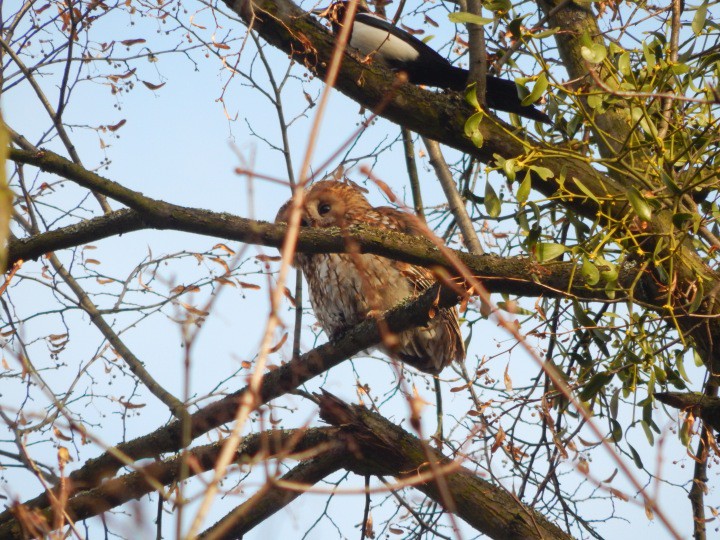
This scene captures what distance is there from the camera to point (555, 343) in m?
2.85

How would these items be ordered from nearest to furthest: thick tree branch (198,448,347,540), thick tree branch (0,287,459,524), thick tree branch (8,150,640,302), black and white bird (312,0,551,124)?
thick tree branch (8,150,640,302) → thick tree branch (198,448,347,540) → thick tree branch (0,287,459,524) → black and white bird (312,0,551,124)

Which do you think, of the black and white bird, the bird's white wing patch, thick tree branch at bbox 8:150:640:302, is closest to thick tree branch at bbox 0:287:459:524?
thick tree branch at bbox 8:150:640:302

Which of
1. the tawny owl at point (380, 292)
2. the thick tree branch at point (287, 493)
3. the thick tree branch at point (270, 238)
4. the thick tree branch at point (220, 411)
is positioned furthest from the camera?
the tawny owl at point (380, 292)

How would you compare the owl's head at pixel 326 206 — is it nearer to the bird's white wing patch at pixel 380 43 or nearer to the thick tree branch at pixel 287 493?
the bird's white wing patch at pixel 380 43

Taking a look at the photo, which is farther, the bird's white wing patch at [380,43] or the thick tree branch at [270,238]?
the bird's white wing patch at [380,43]

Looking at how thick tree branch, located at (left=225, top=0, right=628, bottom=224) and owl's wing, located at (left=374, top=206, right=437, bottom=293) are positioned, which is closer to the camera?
thick tree branch, located at (left=225, top=0, right=628, bottom=224)

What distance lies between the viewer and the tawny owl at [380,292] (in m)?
3.61

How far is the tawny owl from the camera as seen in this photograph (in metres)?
3.61

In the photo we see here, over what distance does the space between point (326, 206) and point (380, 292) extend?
72 centimetres

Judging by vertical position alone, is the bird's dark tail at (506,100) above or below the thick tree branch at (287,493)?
above

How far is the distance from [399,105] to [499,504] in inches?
46.9

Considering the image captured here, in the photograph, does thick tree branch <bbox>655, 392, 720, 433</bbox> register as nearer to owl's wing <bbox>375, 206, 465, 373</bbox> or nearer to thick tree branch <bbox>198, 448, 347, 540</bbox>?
thick tree branch <bbox>198, 448, 347, 540</bbox>

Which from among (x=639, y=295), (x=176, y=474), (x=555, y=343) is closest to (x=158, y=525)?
(x=176, y=474)

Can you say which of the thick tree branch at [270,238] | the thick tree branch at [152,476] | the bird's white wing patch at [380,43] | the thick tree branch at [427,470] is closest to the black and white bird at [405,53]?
the bird's white wing patch at [380,43]
